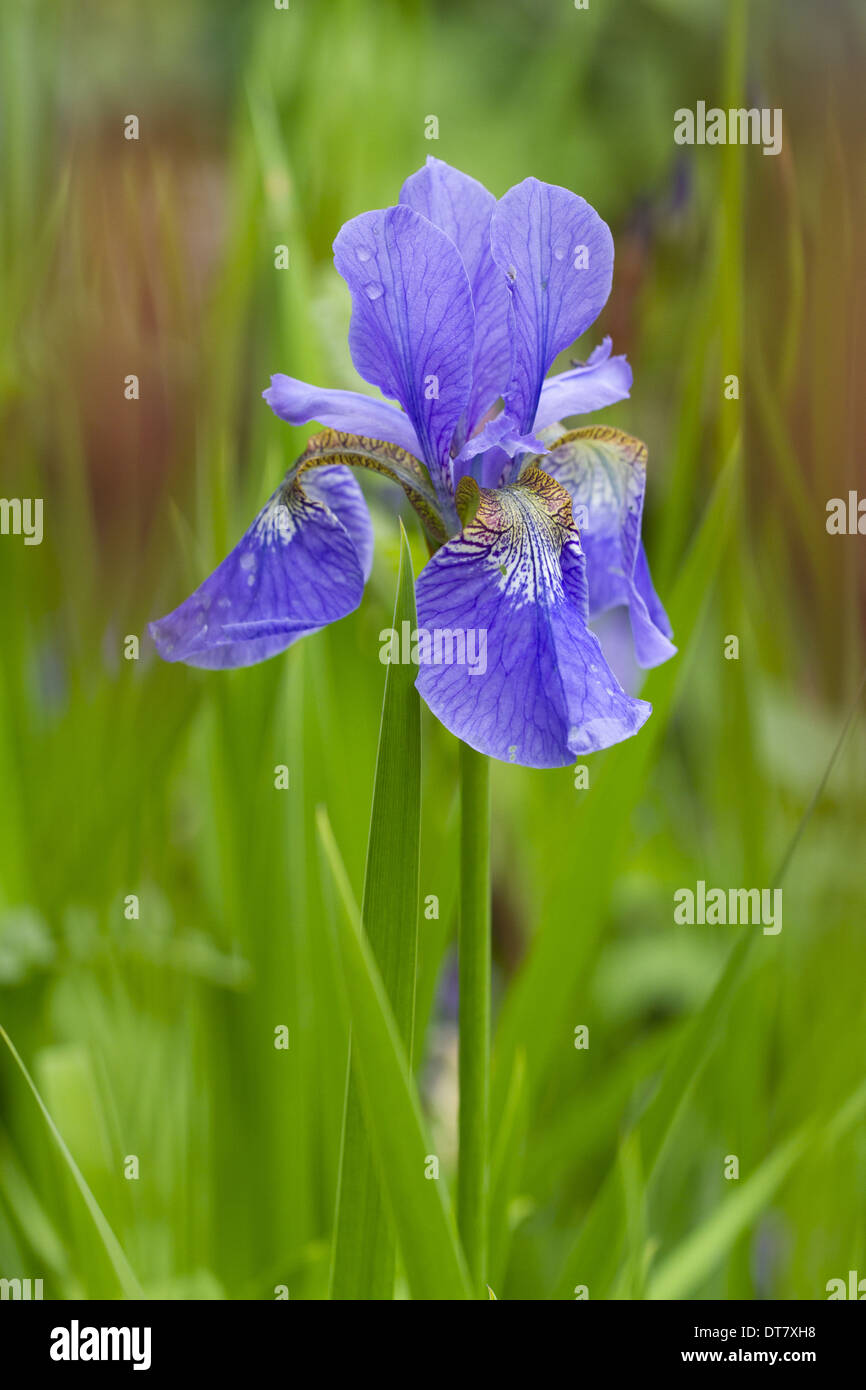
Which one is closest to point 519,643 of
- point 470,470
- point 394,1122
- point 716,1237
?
point 470,470

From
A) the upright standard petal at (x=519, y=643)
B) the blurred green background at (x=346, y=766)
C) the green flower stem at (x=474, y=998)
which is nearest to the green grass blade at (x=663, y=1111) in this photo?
the blurred green background at (x=346, y=766)

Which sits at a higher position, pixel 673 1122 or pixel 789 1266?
pixel 673 1122

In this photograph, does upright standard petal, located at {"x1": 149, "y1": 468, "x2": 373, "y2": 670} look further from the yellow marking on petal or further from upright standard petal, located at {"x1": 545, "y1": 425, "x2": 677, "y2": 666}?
upright standard petal, located at {"x1": 545, "y1": 425, "x2": 677, "y2": 666}

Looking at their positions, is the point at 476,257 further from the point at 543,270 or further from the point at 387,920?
the point at 387,920

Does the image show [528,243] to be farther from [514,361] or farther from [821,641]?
[821,641]

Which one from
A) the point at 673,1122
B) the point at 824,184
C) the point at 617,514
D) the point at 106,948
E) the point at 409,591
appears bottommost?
the point at 673,1122

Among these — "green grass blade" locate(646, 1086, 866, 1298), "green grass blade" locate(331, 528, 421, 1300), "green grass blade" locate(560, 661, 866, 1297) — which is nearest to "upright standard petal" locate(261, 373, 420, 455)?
"green grass blade" locate(331, 528, 421, 1300)
